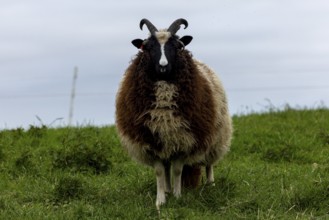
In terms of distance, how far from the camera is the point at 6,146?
11.6m

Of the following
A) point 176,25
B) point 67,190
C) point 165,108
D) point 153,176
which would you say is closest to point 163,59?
point 165,108

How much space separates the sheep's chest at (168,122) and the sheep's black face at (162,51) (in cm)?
17

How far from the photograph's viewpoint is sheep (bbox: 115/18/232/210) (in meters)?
8.05

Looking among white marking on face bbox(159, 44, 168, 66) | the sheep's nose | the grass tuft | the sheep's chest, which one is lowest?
the grass tuft

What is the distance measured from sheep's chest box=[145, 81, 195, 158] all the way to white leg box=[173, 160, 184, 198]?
0.26 meters

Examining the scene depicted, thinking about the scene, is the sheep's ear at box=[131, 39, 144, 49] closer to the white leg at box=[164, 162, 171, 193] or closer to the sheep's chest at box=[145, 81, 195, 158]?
the sheep's chest at box=[145, 81, 195, 158]

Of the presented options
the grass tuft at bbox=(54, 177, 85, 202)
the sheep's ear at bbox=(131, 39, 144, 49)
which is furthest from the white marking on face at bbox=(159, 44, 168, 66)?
the grass tuft at bbox=(54, 177, 85, 202)

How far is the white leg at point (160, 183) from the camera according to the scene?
26.3ft

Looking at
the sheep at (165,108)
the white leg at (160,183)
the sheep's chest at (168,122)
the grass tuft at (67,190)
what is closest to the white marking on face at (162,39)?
the sheep at (165,108)

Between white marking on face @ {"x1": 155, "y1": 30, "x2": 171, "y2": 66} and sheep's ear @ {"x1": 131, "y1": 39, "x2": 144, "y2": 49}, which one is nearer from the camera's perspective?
white marking on face @ {"x1": 155, "y1": 30, "x2": 171, "y2": 66}

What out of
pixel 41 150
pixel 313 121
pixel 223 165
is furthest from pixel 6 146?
pixel 313 121

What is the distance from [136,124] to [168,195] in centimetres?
86

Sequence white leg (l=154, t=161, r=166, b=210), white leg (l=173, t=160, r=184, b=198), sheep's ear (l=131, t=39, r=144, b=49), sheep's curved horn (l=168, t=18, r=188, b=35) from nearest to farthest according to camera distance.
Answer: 1. white leg (l=154, t=161, r=166, b=210)
2. white leg (l=173, t=160, r=184, b=198)
3. sheep's curved horn (l=168, t=18, r=188, b=35)
4. sheep's ear (l=131, t=39, r=144, b=49)

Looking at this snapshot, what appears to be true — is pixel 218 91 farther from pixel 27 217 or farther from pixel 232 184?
pixel 27 217
